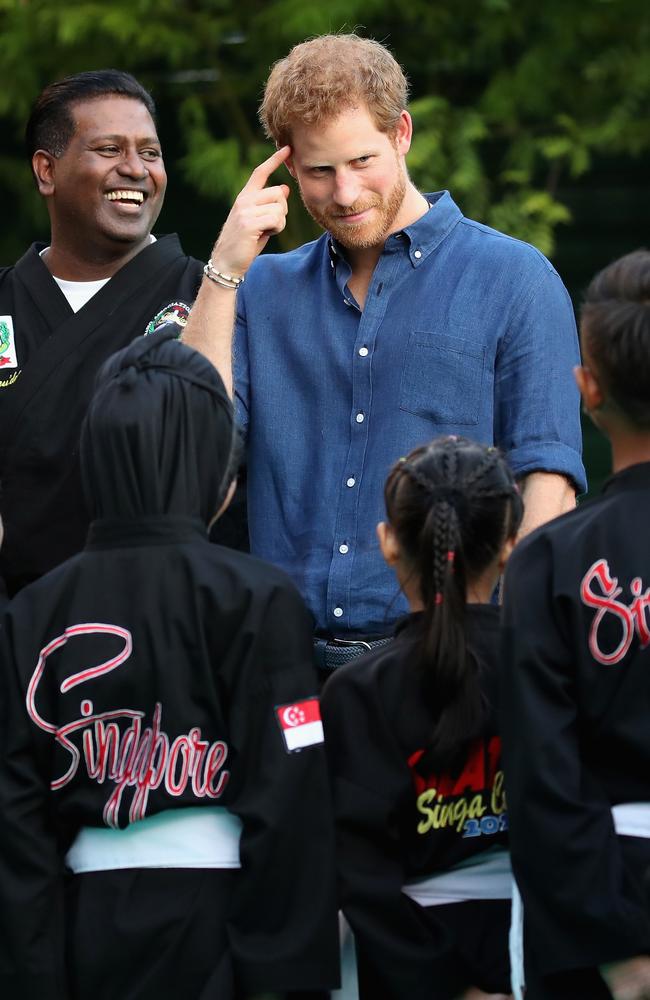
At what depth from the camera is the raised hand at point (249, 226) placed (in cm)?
256

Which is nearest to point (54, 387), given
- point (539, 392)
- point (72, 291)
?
point (72, 291)

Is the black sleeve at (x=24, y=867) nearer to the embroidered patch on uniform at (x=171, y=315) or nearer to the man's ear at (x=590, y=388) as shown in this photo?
the man's ear at (x=590, y=388)

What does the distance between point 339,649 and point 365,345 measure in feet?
1.67

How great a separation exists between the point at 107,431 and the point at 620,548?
66 cm

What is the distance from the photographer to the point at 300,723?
1876 mm

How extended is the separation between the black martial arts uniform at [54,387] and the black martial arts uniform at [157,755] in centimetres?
85

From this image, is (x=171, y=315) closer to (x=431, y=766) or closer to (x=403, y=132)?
(x=403, y=132)

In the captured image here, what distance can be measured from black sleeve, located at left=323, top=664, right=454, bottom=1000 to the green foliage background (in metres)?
5.48

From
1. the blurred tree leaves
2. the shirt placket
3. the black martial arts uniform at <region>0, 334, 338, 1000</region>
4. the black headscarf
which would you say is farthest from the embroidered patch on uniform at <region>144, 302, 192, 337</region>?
the blurred tree leaves

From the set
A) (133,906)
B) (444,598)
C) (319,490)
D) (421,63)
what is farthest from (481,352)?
(421,63)

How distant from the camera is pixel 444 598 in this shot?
1.94m

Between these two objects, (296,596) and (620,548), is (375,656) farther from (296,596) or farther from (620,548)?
(620,548)

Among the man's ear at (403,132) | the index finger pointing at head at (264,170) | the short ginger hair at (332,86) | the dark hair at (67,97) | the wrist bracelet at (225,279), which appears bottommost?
the wrist bracelet at (225,279)

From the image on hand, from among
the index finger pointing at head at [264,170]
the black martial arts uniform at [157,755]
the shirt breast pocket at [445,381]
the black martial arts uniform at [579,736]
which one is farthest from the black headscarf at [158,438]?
the index finger pointing at head at [264,170]
